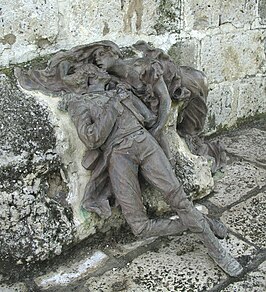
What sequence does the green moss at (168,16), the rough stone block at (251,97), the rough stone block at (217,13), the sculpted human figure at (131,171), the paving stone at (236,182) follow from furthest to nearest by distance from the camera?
the rough stone block at (251,97)
the rough stone block at (217,13)
the green moss at (168,16)
the paving stone at (236,182)
the sculpted human figure at (131,171)

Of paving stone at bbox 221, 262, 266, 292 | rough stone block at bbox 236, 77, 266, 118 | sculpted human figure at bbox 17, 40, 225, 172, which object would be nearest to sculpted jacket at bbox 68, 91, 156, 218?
sculpted human figure at bbox 17, 40, 225, 172

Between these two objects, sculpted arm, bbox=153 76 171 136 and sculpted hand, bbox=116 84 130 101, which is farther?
sculpted arm, bbox=153 76 171 136

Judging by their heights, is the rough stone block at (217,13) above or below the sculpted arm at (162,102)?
above

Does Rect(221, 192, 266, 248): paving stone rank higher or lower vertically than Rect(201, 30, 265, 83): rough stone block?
lower

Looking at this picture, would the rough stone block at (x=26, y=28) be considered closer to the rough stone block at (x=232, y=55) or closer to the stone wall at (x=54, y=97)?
the stone wall at (x=54, y=97)

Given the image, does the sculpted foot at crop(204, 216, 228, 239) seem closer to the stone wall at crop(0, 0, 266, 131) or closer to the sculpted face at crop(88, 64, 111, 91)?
the sculpted face at crop(88, 64, 111, 91)

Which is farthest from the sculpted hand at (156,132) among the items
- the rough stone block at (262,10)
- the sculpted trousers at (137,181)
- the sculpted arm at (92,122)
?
the rough stone block at (262,10)

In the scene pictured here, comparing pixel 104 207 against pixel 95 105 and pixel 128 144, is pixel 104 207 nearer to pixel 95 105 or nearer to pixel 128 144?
pixel 128 144

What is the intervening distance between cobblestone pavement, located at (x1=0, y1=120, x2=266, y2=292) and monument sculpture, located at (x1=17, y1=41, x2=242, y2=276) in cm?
8

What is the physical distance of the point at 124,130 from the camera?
2254 millimetres

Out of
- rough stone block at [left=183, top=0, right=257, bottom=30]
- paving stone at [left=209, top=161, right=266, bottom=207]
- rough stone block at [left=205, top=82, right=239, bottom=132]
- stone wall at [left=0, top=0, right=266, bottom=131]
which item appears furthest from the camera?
rough stone block at [left=205, top=82, right=239, bottom=132]

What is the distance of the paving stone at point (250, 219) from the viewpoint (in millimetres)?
2412

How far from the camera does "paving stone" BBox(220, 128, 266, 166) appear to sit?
320 centimetres

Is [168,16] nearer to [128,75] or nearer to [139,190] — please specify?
[128,75]
